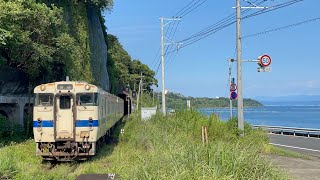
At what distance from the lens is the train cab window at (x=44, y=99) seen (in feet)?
56.0

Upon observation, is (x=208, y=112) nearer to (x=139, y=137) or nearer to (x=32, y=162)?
(x=139, y=137)

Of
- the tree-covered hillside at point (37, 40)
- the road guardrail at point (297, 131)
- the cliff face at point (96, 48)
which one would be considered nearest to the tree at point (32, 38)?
the tree-covered hillside at point (37, 40)

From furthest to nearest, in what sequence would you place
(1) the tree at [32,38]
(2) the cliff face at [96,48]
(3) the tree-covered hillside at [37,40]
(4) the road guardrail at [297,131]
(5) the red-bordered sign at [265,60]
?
1. (2) the cliff face at [96,48]
2. (4) the road guardrail at [297,131]
3. (5) the red-bordered sign at [265,60]
4. (3) the tree-covered hillside at [37,40]
5. (1) the tree at [32,38]

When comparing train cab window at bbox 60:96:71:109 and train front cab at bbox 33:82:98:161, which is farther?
train cab window at bbox 60:96:71:109

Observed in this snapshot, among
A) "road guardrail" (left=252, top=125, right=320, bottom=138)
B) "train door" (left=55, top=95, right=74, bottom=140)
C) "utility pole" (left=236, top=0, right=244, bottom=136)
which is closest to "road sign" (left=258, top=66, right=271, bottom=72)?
"utility pole" (left=236, top=0, right=244, bottom=136)

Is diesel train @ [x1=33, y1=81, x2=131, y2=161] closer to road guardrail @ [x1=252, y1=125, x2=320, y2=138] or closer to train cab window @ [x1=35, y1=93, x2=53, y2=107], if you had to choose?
train cab window @ [x1=35, y1=93, x2=53, y2=107]

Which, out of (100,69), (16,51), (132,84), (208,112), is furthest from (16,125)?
(132,84)

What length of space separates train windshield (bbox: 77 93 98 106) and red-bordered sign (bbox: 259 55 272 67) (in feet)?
28.3

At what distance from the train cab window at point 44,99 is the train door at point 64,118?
0.28m

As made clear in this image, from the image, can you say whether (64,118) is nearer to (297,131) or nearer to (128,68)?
(297,131)

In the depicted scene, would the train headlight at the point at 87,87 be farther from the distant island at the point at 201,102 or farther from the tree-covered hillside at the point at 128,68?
the tree-covered hillside at the point at 128,68

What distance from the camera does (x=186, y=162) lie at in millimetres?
8617

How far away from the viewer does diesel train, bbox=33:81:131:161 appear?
Result: 55.4 feet

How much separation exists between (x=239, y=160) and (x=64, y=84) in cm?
1033
